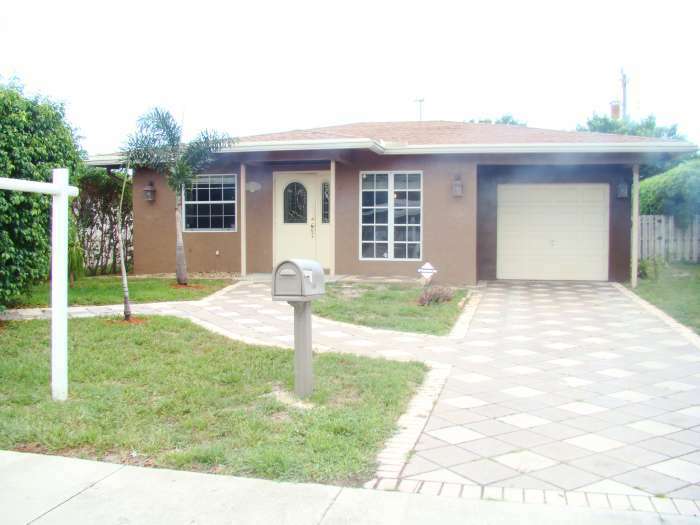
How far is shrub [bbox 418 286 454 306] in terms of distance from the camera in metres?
10.4

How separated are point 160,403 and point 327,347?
2.59 metres

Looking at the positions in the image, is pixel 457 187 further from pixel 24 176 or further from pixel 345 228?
pixel 24 176

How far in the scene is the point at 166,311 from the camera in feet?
31.6

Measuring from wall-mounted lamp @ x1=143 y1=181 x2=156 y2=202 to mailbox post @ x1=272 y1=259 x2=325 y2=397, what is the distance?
10.3 meters

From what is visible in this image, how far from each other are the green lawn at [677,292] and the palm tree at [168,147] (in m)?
7.94

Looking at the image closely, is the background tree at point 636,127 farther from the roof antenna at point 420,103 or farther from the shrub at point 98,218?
the shrub at point 98,218

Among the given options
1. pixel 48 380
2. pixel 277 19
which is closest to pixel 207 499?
pixel 48 380

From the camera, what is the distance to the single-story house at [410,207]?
13.4 metres

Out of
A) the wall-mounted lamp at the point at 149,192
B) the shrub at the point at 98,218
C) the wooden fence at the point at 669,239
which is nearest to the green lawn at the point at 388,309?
the wall-mounted lamp at the point at 149,192

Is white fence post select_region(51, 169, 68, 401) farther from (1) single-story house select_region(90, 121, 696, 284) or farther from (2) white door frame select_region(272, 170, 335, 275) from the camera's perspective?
(2) white door frame select_region(272, 170, 335, 275)

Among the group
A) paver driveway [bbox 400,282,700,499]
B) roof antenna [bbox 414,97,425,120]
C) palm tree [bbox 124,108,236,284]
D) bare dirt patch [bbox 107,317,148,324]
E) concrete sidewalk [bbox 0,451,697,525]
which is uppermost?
roof antenna [bbox 414,97,425,120]

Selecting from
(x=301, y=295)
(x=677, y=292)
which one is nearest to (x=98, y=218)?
(x=301, y=295)

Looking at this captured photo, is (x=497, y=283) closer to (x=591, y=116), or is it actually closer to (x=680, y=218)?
(x=680, y=218)

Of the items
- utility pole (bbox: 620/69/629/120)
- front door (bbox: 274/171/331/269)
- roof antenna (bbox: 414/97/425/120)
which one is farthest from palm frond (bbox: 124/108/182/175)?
utility pole (bbox: 620/69/629/120)
